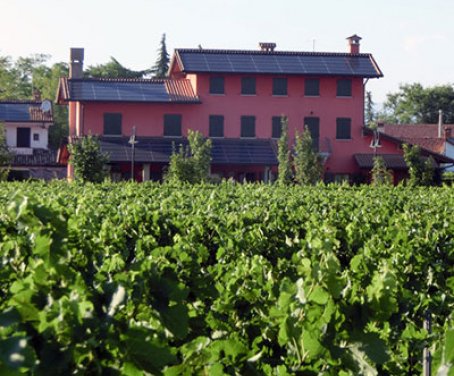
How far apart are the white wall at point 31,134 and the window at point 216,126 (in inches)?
519

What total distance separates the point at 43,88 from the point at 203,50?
36928 millimetres

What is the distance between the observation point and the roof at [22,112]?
61.0 metres

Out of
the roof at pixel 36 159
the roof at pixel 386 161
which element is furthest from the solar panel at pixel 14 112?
the roof at pixel 386 161

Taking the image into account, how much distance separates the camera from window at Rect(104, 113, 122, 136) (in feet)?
170

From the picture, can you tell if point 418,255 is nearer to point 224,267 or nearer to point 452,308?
point 452,308

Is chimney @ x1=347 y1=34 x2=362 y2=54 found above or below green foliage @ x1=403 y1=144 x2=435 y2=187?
above

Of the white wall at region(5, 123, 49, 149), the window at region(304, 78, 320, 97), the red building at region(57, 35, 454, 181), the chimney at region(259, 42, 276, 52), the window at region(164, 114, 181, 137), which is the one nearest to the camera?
the red building at region(57, 35, 454, 181)

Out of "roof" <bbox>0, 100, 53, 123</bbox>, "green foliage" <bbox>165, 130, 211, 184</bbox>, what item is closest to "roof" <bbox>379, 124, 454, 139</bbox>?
"roof" <bbox>0, 100, 53, 123</bbox>

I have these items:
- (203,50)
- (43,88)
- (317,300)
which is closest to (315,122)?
(203,50)

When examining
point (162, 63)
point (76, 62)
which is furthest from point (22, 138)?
point (162, 63)

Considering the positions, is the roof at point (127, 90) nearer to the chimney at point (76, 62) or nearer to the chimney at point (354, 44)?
the chimney at point (76, 62)

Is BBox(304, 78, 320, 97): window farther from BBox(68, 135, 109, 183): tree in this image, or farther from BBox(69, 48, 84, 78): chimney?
BBox(68, 135, 109, 183): tree

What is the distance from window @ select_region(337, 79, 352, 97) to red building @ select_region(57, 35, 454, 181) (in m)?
0.05

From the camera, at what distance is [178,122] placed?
172 ft
